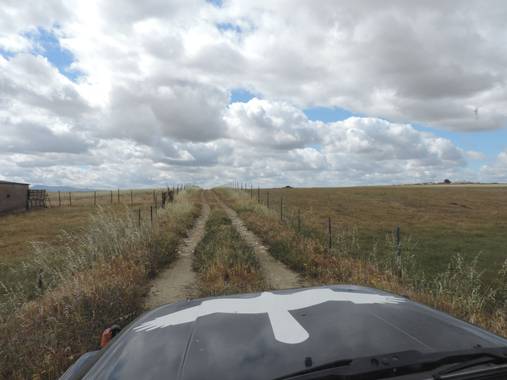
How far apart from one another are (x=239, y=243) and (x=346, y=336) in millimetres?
9584

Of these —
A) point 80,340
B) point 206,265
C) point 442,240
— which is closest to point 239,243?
point 206,265

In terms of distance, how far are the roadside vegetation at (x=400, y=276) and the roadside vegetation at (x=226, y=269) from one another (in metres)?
1.36

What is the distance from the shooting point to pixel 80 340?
187 inches

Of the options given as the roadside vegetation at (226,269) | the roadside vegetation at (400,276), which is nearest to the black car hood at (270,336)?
the roadside vegetation at (400,276)

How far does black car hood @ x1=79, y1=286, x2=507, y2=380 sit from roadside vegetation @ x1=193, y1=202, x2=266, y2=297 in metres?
4.70

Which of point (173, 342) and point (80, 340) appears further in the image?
point (80, 340)

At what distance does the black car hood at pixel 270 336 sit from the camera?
1571 mm

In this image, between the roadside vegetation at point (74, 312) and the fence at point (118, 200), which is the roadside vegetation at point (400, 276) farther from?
the fence at point (118, 200)

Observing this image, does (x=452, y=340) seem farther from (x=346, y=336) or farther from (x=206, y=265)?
(x=206, y=265)

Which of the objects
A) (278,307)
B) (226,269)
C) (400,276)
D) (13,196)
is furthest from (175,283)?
(13,196)

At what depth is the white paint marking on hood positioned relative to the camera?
188 cm

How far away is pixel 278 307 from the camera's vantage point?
2.20 m

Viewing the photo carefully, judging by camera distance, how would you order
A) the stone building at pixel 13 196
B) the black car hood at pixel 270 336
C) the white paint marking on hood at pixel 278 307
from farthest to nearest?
the stone building at pixel 13 196, the white paint marking on hood at pixel 278 307, the black car hood at pixel 270 336

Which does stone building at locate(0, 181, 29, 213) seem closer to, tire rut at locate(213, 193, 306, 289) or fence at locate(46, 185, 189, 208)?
fence at locate(46, 185, 189, 208)
